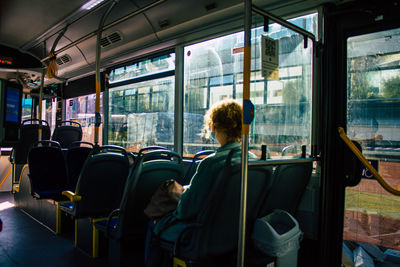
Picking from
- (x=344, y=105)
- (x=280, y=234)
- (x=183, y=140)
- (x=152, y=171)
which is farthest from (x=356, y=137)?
(x=183, y=140)

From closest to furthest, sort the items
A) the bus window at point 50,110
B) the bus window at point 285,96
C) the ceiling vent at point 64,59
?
the bus window at point 285,96 → the ceiling vent at point 64,59 → the bus window at point 50,110

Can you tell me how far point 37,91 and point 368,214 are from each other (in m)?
7.94

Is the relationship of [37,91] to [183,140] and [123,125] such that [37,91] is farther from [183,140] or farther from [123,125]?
[183,140]

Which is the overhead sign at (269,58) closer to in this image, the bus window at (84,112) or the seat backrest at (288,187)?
the seat backrest at (288,187)

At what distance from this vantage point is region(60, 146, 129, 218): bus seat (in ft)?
10.5

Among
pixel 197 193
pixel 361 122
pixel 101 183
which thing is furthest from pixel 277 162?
pixel 101 183

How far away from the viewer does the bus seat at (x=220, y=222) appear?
6.25ft

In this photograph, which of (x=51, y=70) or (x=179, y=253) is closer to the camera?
(x=179, y=253)

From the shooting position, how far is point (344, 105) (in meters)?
2.66

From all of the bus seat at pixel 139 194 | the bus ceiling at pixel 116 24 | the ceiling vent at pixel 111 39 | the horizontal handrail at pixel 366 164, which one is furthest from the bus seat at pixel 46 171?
the horizontal handrail at pixel 366 164

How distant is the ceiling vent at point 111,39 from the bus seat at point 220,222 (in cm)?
358

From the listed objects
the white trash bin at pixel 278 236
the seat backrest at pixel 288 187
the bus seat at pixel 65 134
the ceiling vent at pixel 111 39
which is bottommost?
the white trash bin at pixel 278 236

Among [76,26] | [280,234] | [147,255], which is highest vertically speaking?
[76,26]

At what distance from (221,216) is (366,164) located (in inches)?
49.5
